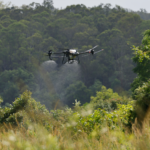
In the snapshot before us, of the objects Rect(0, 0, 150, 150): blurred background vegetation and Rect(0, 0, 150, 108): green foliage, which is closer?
Rect(0, 0, 150, 150): blurred background vegetation

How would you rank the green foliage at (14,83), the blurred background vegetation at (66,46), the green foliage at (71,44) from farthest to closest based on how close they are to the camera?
the green foliage at (71,44) < the blurred background vegetation at (66,46) < the green foliage at (14,83)

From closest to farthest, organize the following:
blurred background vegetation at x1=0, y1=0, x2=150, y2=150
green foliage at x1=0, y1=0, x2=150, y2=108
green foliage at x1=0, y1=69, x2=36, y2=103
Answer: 1. green foliage at x1=0, y1=69, x2=36, y2=103
2. blurred background vegetation at x1=0, y1=0, x2=150, y2=150
3. green foliage at x1=0, y1=0, x2=150, y2=108

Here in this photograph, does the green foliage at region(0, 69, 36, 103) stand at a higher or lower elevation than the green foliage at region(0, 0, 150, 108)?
lower

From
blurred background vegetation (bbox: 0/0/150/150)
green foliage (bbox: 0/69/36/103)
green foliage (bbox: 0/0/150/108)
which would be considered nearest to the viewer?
green foliage (bbox: 0/69/36/103)

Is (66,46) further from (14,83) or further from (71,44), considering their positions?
(14,83)

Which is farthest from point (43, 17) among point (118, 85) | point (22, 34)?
point (118, 85)

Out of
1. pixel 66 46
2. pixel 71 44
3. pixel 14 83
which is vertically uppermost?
pixel 71 44

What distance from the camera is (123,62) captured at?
66.5 m

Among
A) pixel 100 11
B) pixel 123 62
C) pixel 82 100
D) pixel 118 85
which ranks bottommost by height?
pixel 82 100

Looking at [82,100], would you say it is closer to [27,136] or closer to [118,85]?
[118,85]

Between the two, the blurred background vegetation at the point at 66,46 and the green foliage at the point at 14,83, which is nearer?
the green foliage at the point at 14,83

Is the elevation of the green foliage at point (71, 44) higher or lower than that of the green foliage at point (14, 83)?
higher

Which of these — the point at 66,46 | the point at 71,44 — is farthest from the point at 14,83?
the point at 71,44

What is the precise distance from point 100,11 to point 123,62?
27050 mm
